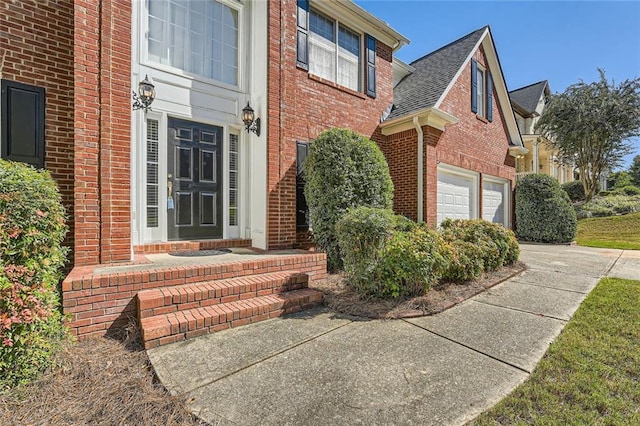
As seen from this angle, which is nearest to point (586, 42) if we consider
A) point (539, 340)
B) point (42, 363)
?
point (539, 340)

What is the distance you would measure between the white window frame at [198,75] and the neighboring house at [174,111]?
2 cm

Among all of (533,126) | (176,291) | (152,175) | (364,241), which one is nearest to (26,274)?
(176,291)

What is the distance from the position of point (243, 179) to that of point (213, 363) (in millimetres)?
4065

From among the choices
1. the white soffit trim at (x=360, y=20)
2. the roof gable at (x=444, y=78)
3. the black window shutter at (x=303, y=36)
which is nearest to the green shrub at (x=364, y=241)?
the black window shutter at (x=303, y=36)

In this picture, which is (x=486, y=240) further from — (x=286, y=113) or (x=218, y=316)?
(x=218, y=316)

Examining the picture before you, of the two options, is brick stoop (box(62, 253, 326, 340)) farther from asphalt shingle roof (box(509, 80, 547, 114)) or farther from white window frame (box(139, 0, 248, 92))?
asphalt shingle roof (box(509, 80, 547, 114))

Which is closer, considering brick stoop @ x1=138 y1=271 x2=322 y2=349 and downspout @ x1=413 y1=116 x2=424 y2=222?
brick stoop @ x1=138 y1=271 x2=322 y2=349

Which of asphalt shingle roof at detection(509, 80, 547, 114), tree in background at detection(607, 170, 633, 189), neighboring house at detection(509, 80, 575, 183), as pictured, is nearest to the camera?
neighboring house at detection(509, 80, 575, 183)

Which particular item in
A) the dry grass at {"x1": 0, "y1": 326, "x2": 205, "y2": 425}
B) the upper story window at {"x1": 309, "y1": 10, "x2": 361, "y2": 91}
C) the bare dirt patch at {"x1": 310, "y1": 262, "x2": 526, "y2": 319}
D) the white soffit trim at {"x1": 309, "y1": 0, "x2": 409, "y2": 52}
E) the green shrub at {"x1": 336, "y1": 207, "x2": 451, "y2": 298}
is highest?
the white soffit trim at {"x1": 309, "y1": 0, "x2": 409, "y2": 52}

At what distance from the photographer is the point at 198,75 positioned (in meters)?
5.48

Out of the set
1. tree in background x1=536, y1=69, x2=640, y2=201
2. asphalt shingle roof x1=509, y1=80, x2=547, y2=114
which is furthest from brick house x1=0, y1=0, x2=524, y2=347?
asphalt shingle roof x1=509, y1=80, x2=547, y2=114

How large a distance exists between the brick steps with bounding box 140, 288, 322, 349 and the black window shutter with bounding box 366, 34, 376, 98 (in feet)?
20.0

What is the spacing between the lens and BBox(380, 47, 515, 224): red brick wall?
7.81 m

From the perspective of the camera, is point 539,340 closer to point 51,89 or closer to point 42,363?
point 42,363
